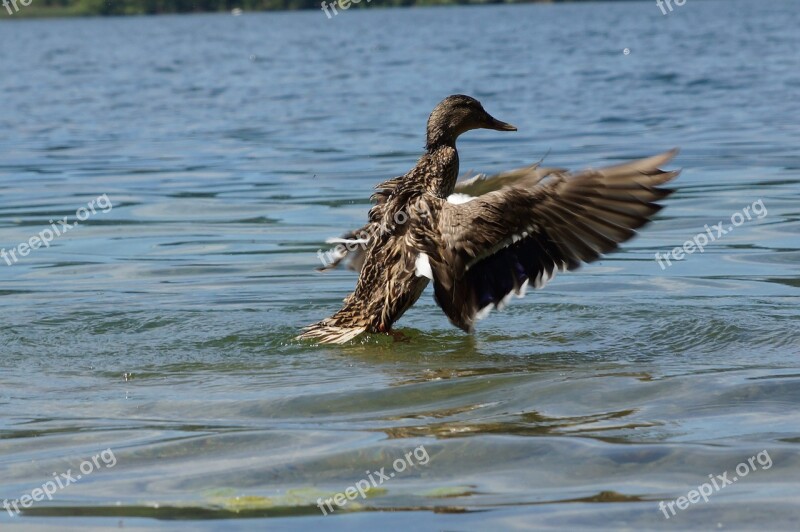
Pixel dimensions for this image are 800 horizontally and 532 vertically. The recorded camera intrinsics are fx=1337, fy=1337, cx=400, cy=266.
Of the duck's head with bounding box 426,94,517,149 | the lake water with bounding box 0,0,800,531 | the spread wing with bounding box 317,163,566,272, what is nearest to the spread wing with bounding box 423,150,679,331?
the lake water with bounding box 0,0,800,531

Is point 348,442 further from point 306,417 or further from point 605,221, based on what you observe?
point 605,221

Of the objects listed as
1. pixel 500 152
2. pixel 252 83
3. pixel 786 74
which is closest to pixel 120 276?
pixel 500 152

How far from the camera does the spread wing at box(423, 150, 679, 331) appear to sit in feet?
22.8

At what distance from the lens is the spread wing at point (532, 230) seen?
6.95m

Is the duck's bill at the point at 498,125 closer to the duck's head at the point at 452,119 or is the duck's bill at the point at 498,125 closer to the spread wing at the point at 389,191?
the duck's head at the point at 452,119

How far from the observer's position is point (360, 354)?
7.61 m

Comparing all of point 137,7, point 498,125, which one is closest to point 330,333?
point 498,125

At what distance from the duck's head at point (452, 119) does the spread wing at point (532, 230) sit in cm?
93

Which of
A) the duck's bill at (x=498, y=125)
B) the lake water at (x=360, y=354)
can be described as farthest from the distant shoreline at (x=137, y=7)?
the duck's bill at (x=498, y=125)

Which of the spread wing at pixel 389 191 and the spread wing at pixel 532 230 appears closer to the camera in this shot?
the spread wing at pixel 532 230

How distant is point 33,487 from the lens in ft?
17.2

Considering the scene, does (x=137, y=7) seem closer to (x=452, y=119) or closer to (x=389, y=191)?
(x=452, y=119)

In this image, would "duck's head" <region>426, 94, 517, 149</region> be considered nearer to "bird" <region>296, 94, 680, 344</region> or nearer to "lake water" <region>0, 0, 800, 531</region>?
"bird" <region>296, 94, 680, 344</region>

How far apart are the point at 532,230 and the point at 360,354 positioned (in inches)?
49.3
